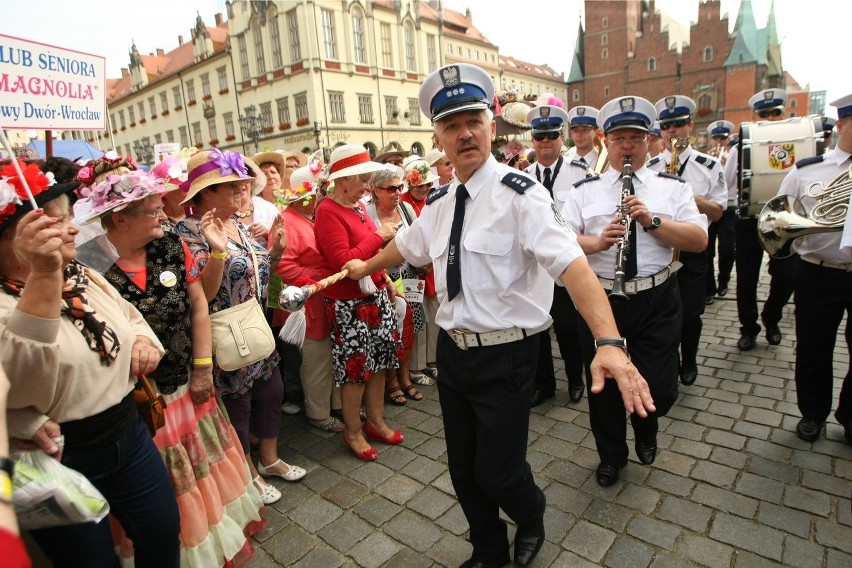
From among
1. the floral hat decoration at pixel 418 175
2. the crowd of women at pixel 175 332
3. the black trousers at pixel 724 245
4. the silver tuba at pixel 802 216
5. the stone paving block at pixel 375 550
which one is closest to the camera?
the crowd of women at pixel 175 332

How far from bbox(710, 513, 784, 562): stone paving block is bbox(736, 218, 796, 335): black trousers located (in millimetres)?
3264

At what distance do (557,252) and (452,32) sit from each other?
51415mm

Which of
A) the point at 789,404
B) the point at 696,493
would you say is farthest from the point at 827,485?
the point at 789,404

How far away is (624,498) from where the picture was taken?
3.03 m

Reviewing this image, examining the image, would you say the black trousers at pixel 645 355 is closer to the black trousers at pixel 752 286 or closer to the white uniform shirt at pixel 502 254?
the white uniform shirt at pixel 502 254

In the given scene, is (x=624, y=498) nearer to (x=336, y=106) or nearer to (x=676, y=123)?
(x=676, y=123)

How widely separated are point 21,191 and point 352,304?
6.98 feet

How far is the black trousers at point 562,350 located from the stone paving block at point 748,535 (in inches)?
70.3

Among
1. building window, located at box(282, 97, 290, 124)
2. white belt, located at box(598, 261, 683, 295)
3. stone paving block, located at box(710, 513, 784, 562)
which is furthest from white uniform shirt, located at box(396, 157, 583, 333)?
building window, located at box(282, 97, 290, 124)

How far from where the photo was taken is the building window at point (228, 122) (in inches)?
1645

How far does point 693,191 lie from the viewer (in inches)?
204

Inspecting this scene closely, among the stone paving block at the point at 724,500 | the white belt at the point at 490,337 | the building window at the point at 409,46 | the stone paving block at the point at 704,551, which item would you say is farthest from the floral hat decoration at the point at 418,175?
the building window at the point at 409,46

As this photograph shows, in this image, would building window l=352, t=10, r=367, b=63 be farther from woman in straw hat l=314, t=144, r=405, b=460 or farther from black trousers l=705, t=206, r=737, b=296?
woman in straw hat l=314, t=144, r=405, b=460

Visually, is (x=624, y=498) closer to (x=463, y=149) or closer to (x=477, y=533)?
(x=477, y=533)
